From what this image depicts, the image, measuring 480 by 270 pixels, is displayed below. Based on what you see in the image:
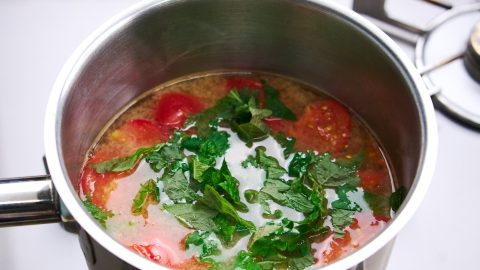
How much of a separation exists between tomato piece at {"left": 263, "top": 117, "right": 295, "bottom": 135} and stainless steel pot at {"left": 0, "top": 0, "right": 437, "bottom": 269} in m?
0.10

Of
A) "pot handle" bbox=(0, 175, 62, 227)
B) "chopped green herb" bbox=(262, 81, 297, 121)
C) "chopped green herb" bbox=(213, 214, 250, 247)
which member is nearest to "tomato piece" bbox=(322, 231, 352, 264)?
"chopped green herb" bbox=(213, 214, 250, 247)

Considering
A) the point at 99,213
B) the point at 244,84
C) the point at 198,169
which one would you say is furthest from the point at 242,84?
the point at 99,213

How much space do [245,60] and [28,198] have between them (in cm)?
44

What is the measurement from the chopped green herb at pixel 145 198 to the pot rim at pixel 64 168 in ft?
0.55

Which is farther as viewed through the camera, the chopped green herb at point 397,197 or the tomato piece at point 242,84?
the tomato piece at point 242,84

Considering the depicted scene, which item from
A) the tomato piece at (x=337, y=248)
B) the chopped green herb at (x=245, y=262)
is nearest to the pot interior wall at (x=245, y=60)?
the tomato piece at (x=337, y=248)

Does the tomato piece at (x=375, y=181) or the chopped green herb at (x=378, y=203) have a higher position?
the tomato piece at (x=375, y=181)

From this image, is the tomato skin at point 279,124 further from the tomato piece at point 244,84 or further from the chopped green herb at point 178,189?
the chopped green herb at point 178,189

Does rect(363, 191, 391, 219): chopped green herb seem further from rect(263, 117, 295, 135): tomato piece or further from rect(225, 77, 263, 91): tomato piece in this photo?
rect(225, 77, 263, 91): tomato piece

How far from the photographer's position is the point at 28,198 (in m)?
0.78

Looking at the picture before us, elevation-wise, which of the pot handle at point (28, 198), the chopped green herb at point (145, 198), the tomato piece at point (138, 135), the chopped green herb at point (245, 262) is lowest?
the chopped green herb at point (245, 262)

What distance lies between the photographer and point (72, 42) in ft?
4.06

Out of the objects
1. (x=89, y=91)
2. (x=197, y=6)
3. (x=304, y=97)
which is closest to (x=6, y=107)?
(x=89, y=91)

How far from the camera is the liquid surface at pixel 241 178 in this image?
863 millimetres
